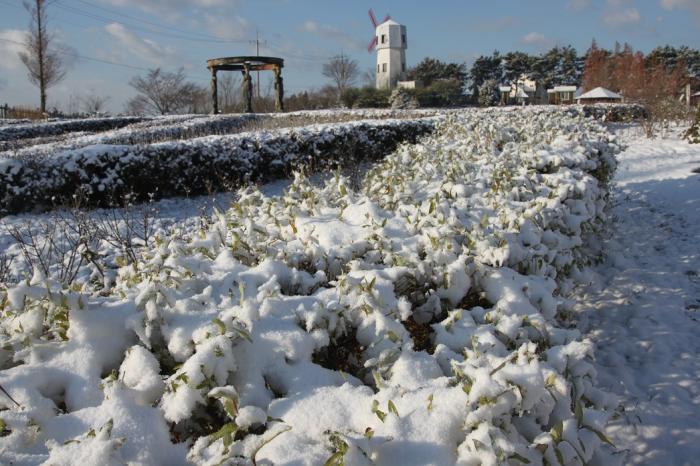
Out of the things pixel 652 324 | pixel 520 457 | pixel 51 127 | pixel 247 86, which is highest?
pixel 247 86

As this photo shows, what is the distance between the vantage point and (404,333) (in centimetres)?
161

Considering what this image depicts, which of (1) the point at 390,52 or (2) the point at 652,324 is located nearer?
(2) the point at 652,324

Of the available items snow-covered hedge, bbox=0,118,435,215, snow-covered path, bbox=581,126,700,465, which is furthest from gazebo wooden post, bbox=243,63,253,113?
snow-covered path, bbox=581,126,700,465

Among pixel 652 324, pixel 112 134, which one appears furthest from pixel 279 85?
pixel 652 324

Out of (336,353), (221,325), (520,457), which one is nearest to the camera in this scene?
(520,457)

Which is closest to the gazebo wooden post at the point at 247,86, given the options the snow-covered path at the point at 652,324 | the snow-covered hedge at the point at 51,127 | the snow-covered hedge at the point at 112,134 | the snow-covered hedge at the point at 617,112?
the snow-covered hedge at the point at 112,134

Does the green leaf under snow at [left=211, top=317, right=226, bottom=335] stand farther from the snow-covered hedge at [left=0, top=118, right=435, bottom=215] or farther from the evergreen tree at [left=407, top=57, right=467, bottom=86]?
the evergreen tree at [left=407, top=57, right=467, bottom=86]

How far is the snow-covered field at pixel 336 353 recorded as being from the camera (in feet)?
3.85

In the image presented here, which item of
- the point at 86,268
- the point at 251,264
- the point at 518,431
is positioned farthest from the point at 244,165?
the point at 518,431

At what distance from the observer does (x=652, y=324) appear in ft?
12.5

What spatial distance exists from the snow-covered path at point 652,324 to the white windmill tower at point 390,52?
142 feet

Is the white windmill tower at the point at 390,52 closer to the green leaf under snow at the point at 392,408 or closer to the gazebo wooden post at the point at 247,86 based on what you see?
the gazebo wooden post at the point at 247,86

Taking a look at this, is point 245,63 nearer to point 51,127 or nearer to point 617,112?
point 51,127

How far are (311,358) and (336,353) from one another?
5.4 inches
